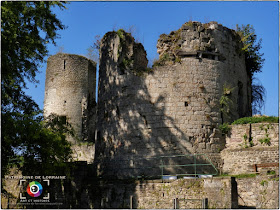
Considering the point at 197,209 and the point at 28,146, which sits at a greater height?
the point at 28,146

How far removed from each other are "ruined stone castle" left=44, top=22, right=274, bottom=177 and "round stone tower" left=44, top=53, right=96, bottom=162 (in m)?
10.4

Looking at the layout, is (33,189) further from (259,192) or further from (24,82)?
(259,192)

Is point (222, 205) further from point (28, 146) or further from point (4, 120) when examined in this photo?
point (4, 120)

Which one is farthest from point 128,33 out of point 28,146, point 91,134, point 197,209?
point 91,134

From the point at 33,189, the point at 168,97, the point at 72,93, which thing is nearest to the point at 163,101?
the point at 168,97

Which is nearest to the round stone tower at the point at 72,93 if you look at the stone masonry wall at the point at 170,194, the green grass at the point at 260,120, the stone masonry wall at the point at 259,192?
the stone masonry wall at the point at 170,194

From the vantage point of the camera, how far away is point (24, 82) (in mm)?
15422

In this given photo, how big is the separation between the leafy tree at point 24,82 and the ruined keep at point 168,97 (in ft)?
11.9

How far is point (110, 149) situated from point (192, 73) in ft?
17.2

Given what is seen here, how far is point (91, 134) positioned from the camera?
30.5m

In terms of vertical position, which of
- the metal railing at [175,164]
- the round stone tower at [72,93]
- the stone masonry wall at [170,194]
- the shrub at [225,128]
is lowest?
the stone masonry wall at [170,194]

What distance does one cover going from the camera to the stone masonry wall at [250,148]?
1705 cm

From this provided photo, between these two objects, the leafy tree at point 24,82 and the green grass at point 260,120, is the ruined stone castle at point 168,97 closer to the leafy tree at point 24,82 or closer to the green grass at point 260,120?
the green grass at point 260,120

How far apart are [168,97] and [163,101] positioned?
296 millimetres
